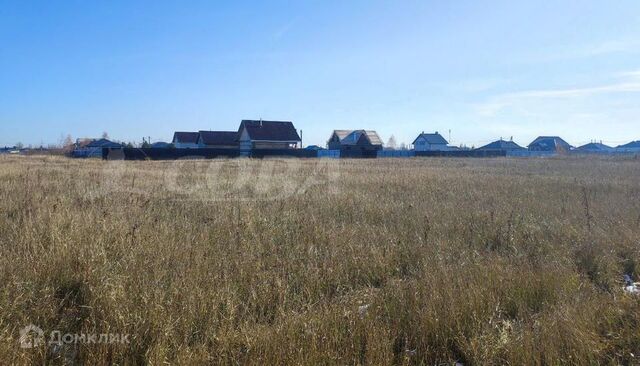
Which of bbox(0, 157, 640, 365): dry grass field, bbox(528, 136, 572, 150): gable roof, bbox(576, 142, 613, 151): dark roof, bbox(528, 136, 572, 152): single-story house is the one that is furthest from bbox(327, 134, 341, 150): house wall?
bbox(576, 142, 613, 151): dark roof

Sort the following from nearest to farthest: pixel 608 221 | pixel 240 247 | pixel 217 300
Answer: pixel 217 300
pixel 240 247
pixel 608 221

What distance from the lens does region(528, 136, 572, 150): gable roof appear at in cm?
8994

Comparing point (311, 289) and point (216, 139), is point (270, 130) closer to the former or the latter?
point (216, 139)

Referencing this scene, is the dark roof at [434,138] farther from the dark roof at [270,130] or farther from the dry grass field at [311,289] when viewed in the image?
the dry grass field at [311,289]

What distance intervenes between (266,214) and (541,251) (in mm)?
4550

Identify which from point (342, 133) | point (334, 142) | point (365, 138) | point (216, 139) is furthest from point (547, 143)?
point (216, 139)

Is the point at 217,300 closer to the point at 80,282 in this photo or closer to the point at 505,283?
the point at 80,282

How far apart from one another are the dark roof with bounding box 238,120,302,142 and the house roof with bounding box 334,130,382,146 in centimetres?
1558

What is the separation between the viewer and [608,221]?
23.7 ft

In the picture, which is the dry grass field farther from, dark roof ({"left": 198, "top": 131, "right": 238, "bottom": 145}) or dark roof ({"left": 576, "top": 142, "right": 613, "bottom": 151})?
dark roof ({"left": 576, "top": 142, "right": 613, "bottom": 151})

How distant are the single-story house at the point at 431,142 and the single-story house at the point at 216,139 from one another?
4252 cm

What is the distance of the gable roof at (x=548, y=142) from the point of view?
89.9 m

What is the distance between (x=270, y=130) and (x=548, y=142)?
234ft

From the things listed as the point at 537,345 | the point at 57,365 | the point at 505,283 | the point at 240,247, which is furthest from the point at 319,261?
the point at 57,365
